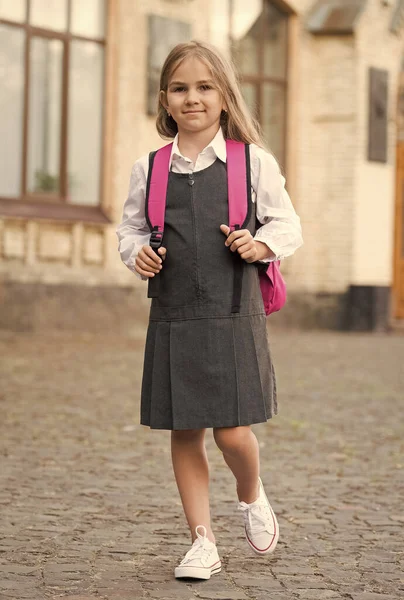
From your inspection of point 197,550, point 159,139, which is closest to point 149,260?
point 197,550

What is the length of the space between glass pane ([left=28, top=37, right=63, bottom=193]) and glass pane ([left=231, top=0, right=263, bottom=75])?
2.84 m

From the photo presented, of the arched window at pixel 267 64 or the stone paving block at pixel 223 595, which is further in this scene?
the arched window at pixel 267 64

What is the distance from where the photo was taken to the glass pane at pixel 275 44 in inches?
714

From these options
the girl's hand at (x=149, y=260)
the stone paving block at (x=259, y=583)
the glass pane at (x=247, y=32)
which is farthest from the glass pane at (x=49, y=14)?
the stone paving block at (x=259, y=583)

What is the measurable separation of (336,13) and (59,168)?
16.2ft

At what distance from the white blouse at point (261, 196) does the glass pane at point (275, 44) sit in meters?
14.3

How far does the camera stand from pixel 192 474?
4133 millimetres

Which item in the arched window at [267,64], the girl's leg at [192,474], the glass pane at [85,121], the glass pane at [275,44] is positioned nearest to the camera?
the girl's leg at [192,474]

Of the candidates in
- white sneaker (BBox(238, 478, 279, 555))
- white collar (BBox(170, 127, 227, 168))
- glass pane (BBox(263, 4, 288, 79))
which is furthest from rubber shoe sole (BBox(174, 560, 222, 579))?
glass pane (BBox(263, 4, 288, 79))

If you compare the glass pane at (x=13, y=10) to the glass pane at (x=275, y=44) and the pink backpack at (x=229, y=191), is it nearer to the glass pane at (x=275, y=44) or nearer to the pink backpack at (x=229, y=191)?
the glass pane at (x=275, y=44)

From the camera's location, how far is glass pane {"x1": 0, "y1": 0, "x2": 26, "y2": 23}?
1483 centimetres

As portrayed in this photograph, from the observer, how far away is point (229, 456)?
413 centimetres

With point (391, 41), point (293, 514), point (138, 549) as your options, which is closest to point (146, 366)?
point (138, 549)

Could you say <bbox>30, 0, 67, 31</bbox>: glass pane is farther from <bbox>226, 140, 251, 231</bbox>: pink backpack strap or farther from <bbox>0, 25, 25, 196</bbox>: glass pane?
<bbox>226, 140, 251, 231</bbox>: pink backpack strap
